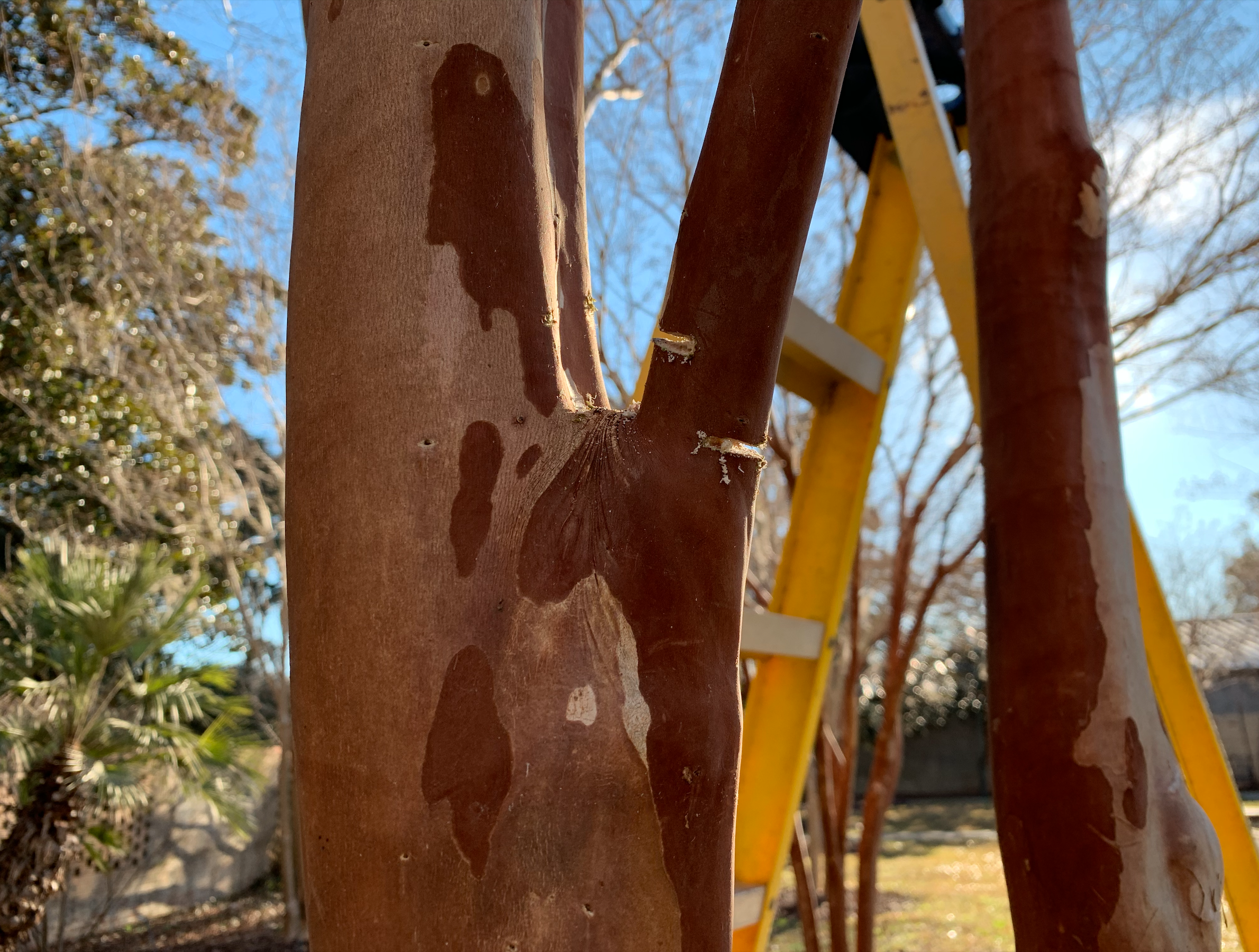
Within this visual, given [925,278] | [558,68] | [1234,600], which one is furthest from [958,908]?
[1234,600]

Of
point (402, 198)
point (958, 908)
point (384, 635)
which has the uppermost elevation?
point (402, 198)

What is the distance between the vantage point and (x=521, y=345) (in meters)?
0.89

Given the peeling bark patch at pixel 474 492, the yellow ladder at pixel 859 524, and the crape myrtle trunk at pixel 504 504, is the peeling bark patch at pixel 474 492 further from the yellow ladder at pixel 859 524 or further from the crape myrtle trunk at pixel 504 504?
the yellow ladder at pixel 859 524

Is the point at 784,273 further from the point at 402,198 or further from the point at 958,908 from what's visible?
the point at 958,908

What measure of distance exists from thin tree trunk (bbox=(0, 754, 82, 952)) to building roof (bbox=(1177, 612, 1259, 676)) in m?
11.8

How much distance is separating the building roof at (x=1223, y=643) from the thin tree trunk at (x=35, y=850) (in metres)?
11.8

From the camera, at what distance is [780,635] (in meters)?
1.88

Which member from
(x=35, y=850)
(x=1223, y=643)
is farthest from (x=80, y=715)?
(x=1223, y=643)

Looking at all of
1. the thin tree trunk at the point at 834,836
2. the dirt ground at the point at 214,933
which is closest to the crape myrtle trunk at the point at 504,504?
the thin tree trunk at the point at 834,836

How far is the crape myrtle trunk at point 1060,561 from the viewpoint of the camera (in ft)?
3.94

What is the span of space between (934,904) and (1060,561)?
782 centimetres

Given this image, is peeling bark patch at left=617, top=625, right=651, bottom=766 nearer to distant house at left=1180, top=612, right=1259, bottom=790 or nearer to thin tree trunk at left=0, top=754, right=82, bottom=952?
thin tree trunk at left=0, top=754, right=82, bottom=952

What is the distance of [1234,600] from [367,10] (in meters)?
16.7

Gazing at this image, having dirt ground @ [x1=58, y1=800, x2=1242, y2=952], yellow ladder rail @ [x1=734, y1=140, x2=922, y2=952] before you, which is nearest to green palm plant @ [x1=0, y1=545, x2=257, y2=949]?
dirt ground @ [x1=58, y1=800, x2=1242, y2=952]
